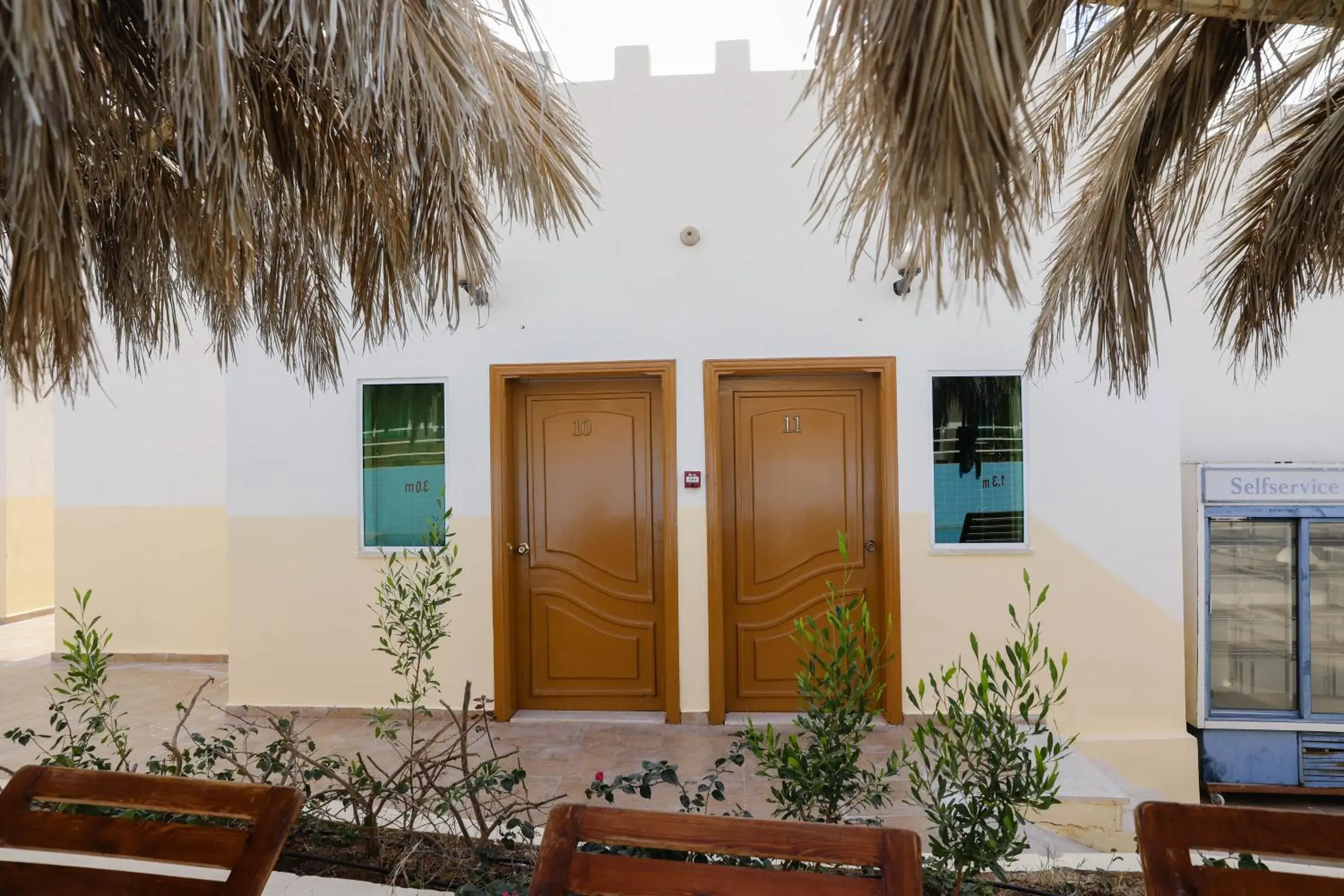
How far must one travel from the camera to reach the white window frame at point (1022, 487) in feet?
13.8

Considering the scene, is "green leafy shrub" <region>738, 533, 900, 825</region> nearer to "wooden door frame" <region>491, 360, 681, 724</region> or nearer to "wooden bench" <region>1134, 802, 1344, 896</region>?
"wooden bench" <region>1134, 802, 1344, 896</region>

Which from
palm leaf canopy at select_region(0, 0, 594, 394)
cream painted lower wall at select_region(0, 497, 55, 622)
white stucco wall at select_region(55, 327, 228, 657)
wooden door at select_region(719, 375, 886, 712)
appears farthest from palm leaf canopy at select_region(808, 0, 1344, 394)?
cream painted lower wall at select_region(0, 497, 55, 622)

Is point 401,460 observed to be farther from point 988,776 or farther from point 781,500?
point 988,776

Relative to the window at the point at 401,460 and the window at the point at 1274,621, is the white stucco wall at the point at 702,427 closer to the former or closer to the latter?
the window at the point at 401,460

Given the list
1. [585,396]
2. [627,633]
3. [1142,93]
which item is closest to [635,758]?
[627,633]

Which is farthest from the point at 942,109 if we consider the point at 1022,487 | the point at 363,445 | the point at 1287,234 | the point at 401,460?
the point at 363,445

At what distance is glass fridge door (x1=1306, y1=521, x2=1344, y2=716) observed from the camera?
434 centimetres

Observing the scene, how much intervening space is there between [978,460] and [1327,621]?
7.47 ft

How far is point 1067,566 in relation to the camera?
4191mm

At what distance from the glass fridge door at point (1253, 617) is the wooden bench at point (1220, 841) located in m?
3.68

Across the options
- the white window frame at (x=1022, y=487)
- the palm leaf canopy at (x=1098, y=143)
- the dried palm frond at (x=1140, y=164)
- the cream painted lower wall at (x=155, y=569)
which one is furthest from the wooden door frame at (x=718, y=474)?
the cream painted lower wall at (x=155, y=569)

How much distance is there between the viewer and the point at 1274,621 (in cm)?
440

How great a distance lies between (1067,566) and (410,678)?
3.68 m

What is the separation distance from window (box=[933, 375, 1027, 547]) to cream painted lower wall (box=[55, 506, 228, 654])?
5.24 metres
